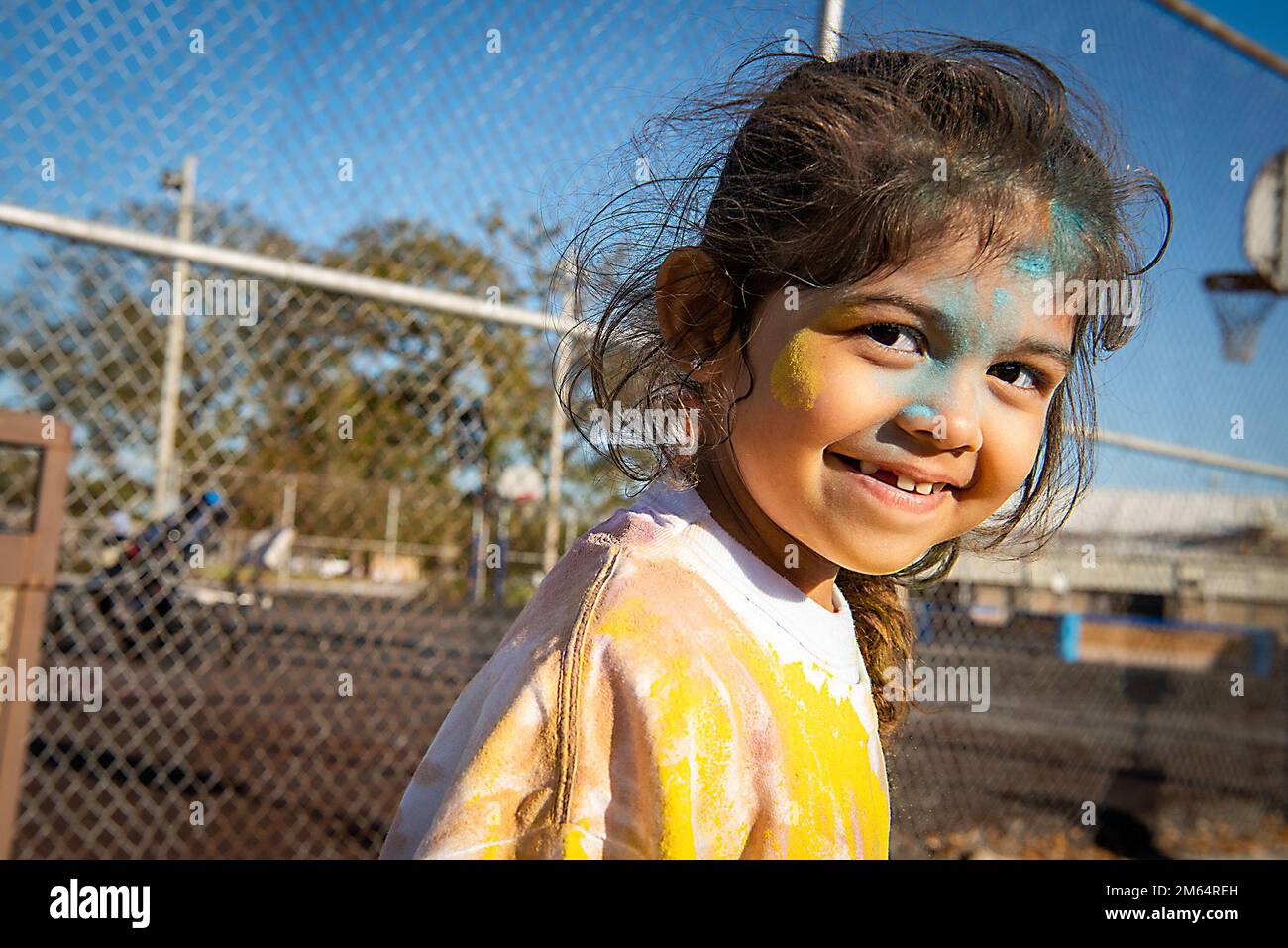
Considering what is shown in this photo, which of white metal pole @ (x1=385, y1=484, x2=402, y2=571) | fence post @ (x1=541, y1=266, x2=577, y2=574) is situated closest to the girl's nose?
fence post @ (x1=541, y1=266, x2=577, y2=574)

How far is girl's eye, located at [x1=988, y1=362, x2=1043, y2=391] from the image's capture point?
116 centimetres

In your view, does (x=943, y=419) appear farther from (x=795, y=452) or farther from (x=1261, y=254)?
(x=1261, y=254)

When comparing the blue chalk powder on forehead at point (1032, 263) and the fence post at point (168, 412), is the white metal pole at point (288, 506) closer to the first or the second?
the fence post at point (168, 412)

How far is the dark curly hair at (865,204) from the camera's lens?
1.16m

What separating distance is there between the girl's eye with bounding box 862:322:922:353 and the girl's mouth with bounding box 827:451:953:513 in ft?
0.40

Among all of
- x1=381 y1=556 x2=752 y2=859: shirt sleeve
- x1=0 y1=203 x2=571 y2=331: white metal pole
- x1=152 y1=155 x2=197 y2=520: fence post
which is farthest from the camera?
x1=152 y1=155 x2=197 y2=520: fence post

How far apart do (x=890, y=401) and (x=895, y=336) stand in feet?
0.23

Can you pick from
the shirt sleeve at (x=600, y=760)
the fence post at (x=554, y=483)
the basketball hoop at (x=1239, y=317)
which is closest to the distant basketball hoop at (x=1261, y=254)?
the basketball hoop at (x=1239, y=317)

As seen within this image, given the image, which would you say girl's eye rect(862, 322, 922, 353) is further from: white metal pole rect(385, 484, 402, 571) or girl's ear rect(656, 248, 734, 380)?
white metal pole rect(385, 484, 402, 571)

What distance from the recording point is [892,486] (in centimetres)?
113
